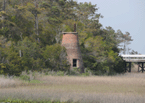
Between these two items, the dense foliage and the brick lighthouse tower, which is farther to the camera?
the brick lighthouse tower

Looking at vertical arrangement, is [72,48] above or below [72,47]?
below

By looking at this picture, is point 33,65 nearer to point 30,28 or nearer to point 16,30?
point 16,30

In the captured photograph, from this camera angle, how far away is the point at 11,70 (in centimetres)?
3362

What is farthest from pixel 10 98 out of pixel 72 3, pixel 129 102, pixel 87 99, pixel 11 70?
pixel 72 3

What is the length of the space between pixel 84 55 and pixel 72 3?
Answer: 3509cm

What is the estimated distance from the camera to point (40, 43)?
49.7 m

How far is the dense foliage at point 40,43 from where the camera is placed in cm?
3788

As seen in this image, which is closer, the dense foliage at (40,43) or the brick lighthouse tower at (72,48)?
the dense foliage at (40,43)

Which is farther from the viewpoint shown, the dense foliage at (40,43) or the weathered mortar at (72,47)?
the weathered mortar at (72,47)

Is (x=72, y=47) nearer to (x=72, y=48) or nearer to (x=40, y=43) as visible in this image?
(x=72, y=48)

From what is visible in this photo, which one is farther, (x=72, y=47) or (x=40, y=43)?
(x=40, y=43)

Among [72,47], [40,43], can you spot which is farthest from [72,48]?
[40,43]

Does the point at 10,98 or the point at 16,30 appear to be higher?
the point at 16,30

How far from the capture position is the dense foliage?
37.9m
